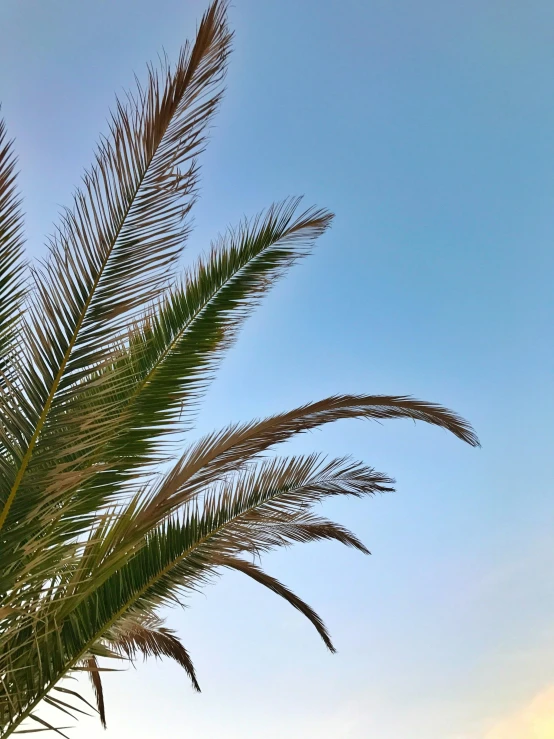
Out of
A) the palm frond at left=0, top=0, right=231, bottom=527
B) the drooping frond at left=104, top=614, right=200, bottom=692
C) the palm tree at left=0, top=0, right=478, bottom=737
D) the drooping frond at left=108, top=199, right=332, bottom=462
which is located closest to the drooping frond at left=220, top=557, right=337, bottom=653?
the drooping frond at left=104, top=614, right=200, bottom=692

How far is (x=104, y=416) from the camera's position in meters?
2.80

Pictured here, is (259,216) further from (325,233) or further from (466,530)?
(466,530)

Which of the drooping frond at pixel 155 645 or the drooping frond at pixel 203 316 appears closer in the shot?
the drooping frond at pixel 203 316

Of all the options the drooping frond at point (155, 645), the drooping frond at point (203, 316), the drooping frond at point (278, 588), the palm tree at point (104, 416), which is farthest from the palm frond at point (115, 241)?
the drooping frond at point (155, 645)

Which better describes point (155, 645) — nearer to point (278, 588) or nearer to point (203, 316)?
point (278, 588)

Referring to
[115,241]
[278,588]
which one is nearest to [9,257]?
[115,241]

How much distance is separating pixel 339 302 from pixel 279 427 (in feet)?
30.1

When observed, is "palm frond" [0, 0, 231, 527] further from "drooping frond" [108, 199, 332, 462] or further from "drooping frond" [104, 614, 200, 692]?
"drooping frond" [104, 614, 200, 692]

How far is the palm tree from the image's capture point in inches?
106

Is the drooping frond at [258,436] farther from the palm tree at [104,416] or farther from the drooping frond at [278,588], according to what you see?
the drooping frond at [278,588]

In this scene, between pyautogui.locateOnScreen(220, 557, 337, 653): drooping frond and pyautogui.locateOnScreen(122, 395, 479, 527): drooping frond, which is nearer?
pyautogui.locateOnScreen(122, 395, 479, 527): drooping frond

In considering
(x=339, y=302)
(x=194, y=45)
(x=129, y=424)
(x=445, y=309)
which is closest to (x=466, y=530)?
(x=445, y=309)

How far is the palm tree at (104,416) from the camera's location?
2686mm

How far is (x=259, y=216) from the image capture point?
450 cm
